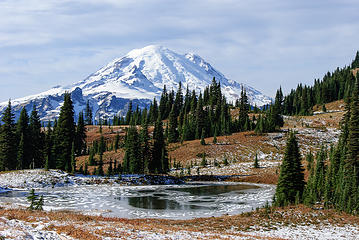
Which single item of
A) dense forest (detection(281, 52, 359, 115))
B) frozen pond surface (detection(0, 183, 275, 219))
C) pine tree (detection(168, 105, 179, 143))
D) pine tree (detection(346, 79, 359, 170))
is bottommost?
frozen pond surface (detection(0, 183, 275, 219))

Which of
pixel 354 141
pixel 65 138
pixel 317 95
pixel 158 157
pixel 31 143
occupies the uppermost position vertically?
pixel 317 95

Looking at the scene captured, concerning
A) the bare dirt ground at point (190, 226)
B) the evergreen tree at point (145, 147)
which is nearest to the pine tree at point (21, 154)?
the evergreen tree at point (145, 147)

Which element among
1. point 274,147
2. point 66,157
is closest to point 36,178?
point 66,157

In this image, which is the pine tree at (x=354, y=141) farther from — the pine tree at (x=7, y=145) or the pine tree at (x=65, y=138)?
the pine tree at (x=7, y=145)

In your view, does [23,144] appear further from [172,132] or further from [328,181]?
Answer: [172,132]

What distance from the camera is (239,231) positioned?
75.4ft

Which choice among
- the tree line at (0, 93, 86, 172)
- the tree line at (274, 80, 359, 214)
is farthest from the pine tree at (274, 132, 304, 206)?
the tree line at (0, 93, 86, 172)

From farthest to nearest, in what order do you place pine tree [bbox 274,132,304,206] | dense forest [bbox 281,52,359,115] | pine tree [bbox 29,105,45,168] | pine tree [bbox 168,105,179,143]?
1. dense forest [bbox 281,52,359,115]
2. pine tree [bbox 168,105,179,143]
3. pine tree [bbox 29,105,45,168]
4. pine tree [bbox 274,132,304,206]

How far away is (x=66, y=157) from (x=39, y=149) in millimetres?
15501

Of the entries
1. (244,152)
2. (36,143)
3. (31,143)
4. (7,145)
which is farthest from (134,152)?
(244,152)

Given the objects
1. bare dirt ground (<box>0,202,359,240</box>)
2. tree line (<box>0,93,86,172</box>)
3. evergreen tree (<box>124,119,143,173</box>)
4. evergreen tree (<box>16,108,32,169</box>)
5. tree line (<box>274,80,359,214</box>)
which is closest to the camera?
bare dirt ground (<box>0,202,359,240</box>)

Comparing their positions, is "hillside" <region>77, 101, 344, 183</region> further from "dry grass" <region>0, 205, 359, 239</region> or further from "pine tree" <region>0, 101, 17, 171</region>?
"dry grass" <region>0, 205, 359, 239</region>

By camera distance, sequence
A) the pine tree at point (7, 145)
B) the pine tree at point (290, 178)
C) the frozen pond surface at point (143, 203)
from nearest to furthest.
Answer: the frozen pond surface at point (143, 203), the pine tree at point (290, 178), the pine tree at point (7, 145)

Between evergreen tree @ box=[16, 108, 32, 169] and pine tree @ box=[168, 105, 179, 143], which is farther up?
pine tree @ box=[168, 105, 179, 143]
